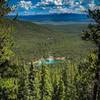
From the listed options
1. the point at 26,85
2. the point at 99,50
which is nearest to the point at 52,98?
the point at 26,85

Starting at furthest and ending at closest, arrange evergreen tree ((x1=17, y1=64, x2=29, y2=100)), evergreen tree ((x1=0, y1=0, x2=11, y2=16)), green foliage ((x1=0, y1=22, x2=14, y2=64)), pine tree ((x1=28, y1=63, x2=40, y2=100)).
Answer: pine tree ((x1=28, y1=63, x2=40, y2=100)) < evergreen tree ((x1=17, y1=64, x2=29, y2=100)) < green foliage ((x1=0, y1=22, x2=14, y2=64)) < evergreen tree ((x1=0, y1=0, x2=11, y2=16))

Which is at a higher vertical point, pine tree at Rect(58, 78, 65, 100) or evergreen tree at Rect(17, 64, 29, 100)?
evergreen tree at Rect(17, 64, 29, 100)

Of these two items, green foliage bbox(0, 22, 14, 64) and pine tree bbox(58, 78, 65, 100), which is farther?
pine tree bbox(58, 78, 65, 100)

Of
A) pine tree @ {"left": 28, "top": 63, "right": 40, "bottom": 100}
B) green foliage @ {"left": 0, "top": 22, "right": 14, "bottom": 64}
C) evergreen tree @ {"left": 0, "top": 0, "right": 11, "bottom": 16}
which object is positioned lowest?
pine tree @ {"left": 28, "top": 63, "right": 40, "bottom": 100}

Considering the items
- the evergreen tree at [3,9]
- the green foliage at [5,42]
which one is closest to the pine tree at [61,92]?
the green foliage at [5,42]

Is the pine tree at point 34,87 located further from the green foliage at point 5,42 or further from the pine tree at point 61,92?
the green foliage at point 5,42

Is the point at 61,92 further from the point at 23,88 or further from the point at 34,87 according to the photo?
the point at 23,88

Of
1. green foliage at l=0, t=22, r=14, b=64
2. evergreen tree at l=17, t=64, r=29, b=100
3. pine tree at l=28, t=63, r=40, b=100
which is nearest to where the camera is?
green foliage at l=0, t=22, r=14, b=64

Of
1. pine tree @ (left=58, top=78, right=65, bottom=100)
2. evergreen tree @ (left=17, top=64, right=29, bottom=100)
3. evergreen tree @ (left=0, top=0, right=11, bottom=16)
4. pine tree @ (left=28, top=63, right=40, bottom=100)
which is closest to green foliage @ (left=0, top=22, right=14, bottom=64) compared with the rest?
evergreen tree @ (left=0, top=0, right=11, bottom=16)

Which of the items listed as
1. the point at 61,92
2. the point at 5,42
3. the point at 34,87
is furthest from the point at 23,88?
the point at 5,42

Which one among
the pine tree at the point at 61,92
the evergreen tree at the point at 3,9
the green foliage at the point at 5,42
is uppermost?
the evergreen tree at the point at 3,9

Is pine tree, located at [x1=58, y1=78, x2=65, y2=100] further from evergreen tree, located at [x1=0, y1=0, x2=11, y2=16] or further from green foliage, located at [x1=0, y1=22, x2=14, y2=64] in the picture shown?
evergreen tree, located at [x1=0, y1=0, x2=11, y2=16]
